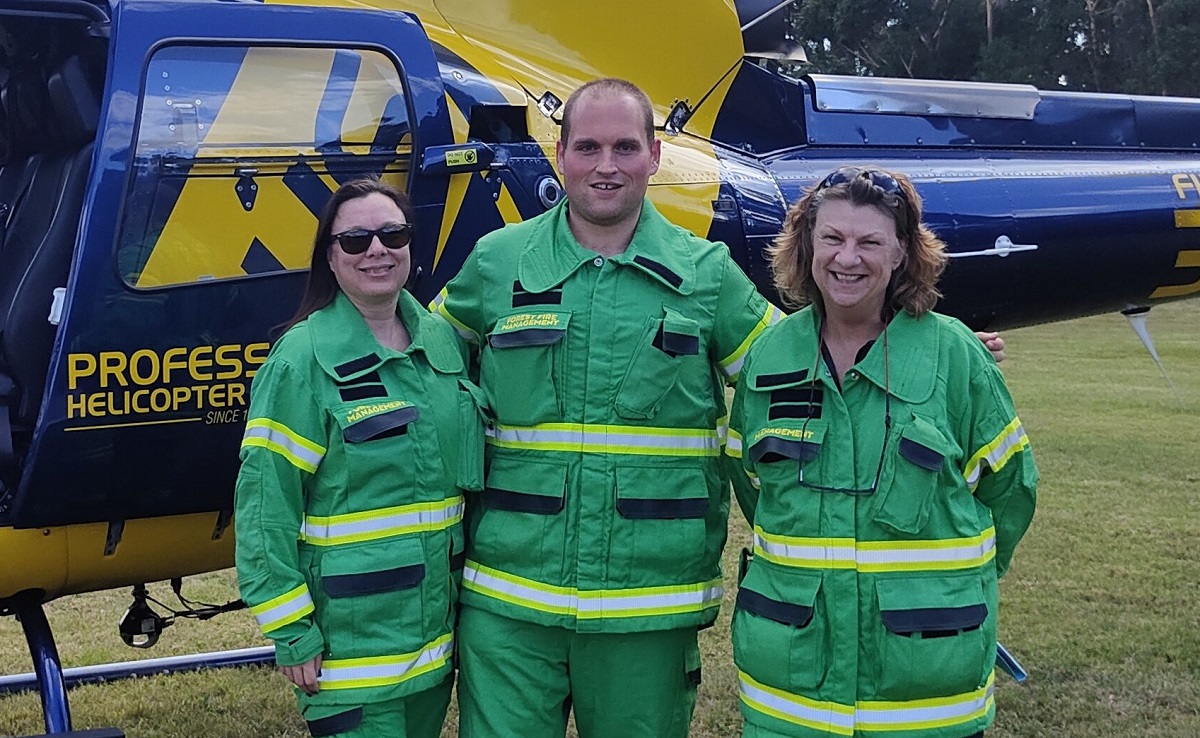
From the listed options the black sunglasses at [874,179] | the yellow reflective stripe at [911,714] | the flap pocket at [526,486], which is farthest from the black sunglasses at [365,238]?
the yellow reflective stripe at [911,714]

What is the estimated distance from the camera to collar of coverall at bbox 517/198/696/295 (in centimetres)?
249

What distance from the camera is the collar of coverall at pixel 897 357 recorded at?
221 cm

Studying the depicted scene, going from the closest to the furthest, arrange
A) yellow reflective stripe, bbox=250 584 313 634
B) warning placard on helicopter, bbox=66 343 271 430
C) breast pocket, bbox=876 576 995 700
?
breast pocket, bbox=876 576 995 700
yellow reflective stripe, bbox=250 584 313 634
warning placard on helicopter, bbox=66 343 271 430

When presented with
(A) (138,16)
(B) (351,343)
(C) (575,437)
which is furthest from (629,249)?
(A) (138,16)

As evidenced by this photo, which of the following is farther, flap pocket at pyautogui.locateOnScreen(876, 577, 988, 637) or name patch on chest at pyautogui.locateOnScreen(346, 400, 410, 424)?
name patch on chest at pyautogui.locateOnScreen(346, 400, 410, 424)

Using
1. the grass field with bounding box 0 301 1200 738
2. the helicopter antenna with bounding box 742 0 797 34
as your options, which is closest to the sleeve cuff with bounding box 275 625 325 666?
the grass field with bounding box 0 301 1200 738

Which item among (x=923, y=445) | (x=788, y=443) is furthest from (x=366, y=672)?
(x=923, y=445)

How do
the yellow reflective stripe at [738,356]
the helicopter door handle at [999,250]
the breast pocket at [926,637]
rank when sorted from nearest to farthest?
1. the breast pocket at [926,637]
2. the yellow reflective stripe at [738,356]
3. the helicopter door handle at [999,250]

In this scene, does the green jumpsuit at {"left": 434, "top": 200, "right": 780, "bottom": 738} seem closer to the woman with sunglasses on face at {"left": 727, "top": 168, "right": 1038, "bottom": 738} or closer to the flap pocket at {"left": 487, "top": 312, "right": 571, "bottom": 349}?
the flap pocket at {"left": 487, "top": 312, "right": 571, "bottom": 349}

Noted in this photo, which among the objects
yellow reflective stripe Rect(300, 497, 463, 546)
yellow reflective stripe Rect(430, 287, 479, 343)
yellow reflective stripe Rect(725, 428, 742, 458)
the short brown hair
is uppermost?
the short brown hair

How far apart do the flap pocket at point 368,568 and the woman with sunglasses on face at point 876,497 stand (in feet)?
2.21

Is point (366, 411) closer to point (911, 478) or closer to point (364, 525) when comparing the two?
point (364, 525)

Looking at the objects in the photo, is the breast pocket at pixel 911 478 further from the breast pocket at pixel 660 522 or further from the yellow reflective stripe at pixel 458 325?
the yellow reflective stripe at pixel 458 325

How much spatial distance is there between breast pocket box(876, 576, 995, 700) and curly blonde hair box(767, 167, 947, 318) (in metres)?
0.53
